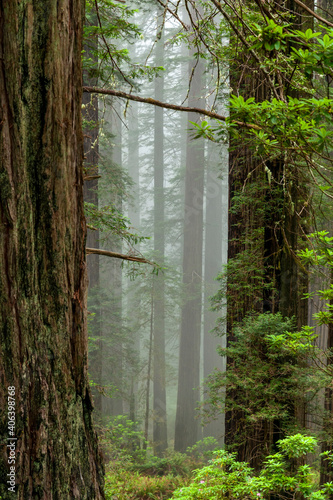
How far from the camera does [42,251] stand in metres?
2.02

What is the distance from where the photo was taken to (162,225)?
24578 mm

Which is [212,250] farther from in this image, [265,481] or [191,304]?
[265,481]

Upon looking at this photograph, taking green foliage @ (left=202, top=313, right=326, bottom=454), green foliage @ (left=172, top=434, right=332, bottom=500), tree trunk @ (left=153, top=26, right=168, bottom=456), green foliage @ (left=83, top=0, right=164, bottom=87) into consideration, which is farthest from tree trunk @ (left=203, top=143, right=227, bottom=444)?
green foliage @ (left=172, top=434, right=332, bottom=500)

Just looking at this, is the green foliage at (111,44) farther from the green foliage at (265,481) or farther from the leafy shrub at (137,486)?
the leafy shrub at (137,486)

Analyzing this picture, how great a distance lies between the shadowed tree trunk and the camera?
1.89 metres

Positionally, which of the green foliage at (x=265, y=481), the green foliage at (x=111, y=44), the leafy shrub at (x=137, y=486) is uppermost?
the green foliage at (x=111, y=44)

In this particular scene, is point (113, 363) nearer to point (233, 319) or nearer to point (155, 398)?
point (155, 398)

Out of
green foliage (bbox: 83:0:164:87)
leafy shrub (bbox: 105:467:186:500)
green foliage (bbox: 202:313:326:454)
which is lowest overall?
leafy shrub (bbox: 105:467:186:500)

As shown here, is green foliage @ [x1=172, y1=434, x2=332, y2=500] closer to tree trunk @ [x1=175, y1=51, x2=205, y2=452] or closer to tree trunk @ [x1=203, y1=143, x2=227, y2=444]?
tree trunk @ [x1=175, y1=51, x2=205, y2=452]

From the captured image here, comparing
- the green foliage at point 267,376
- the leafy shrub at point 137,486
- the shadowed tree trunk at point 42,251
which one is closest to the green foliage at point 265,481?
the green foliage at point 267,376

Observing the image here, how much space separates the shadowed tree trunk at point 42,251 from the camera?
189 centimetres

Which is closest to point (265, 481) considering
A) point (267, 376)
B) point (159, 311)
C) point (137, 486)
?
point (267, 376)

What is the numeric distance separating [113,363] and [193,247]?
27.3 feet

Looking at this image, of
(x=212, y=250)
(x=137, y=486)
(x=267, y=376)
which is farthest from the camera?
(x=212, y=250)
